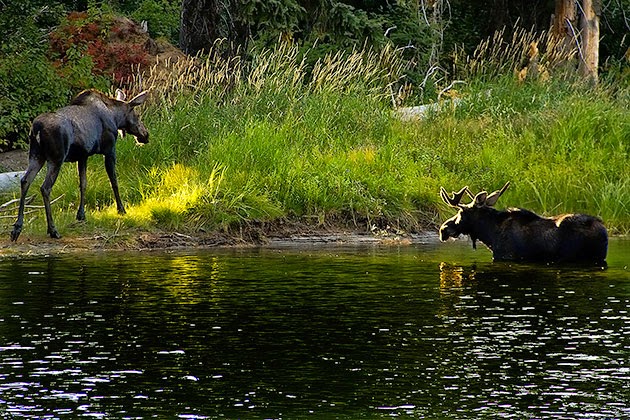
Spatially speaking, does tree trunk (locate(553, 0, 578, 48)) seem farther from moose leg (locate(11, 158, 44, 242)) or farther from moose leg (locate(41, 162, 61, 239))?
moose leg (locate(11, 158, 44, 242))

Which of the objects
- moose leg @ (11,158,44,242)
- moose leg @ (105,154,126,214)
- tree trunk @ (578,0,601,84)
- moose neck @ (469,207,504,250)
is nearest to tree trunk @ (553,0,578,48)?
tree trunk @ (578,0,601,84)

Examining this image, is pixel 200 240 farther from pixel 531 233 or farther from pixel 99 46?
pixel 99 46

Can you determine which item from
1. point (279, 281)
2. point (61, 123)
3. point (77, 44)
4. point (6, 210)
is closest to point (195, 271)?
point (279, 281)

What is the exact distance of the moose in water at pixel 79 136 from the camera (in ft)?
55.7

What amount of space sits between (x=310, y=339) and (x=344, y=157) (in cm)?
1001

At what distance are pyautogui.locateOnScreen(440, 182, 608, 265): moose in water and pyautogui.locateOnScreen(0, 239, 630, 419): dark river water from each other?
41 cm

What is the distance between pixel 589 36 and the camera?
1187 inches

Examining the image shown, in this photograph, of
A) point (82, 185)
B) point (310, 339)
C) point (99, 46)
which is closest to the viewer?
point (310, 339)

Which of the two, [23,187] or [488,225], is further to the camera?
[23,187]

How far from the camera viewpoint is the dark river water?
8195 millimetres

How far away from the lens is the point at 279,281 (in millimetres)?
13891

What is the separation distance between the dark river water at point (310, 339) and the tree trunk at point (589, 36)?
14523mm

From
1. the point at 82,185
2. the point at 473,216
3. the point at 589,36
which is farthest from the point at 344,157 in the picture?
the point at 589,36

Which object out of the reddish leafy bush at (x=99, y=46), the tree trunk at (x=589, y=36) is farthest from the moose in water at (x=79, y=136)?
the tree trunk at (x=589, y=36)
